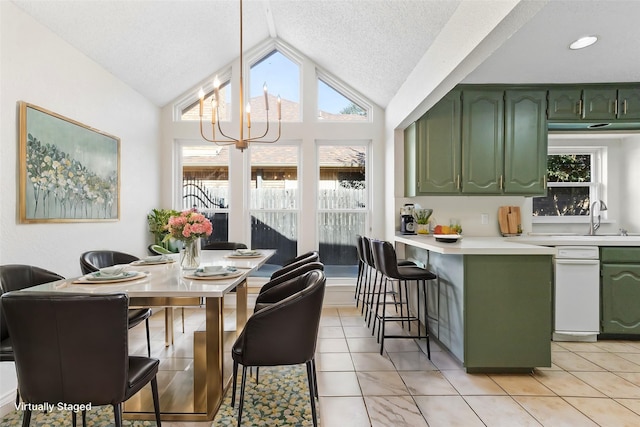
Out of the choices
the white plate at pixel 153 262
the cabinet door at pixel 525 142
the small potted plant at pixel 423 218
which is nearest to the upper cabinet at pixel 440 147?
the small potted plant at pixel 423 218

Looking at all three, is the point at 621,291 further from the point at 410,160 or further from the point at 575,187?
the point at 410,160

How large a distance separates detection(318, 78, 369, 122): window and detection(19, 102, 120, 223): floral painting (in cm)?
240

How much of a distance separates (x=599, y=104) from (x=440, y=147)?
158 cm

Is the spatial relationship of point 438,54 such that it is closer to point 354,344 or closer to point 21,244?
point 354,344

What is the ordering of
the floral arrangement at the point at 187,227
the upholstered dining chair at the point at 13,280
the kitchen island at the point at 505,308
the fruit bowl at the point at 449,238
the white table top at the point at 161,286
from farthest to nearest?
the fruit bowl at the point at 449,238, the kitchen island at the point at 505,308, the floral arrangement at the point at 187,227, the upholstered dining chair at the point at 13,280, the white table top at the point at 161,286

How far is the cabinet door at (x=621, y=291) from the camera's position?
3270 millimetres

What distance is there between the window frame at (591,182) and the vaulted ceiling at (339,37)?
2.85ft

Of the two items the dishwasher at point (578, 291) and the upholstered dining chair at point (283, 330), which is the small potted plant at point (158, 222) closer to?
the upholstered dining chair at point (283, 330)

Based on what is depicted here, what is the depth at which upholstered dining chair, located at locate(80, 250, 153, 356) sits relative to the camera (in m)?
2.54

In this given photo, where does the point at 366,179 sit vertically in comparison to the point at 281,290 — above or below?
above

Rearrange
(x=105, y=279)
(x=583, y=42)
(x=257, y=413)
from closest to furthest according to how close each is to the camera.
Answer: (x=105, y=279) → (x=257, y=413) → (x=583, y=42)

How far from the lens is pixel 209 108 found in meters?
4.60

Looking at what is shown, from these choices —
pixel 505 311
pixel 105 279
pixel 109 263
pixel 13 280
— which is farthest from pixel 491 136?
pixel 13 280

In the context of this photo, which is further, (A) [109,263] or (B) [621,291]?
(B) [621,291]
